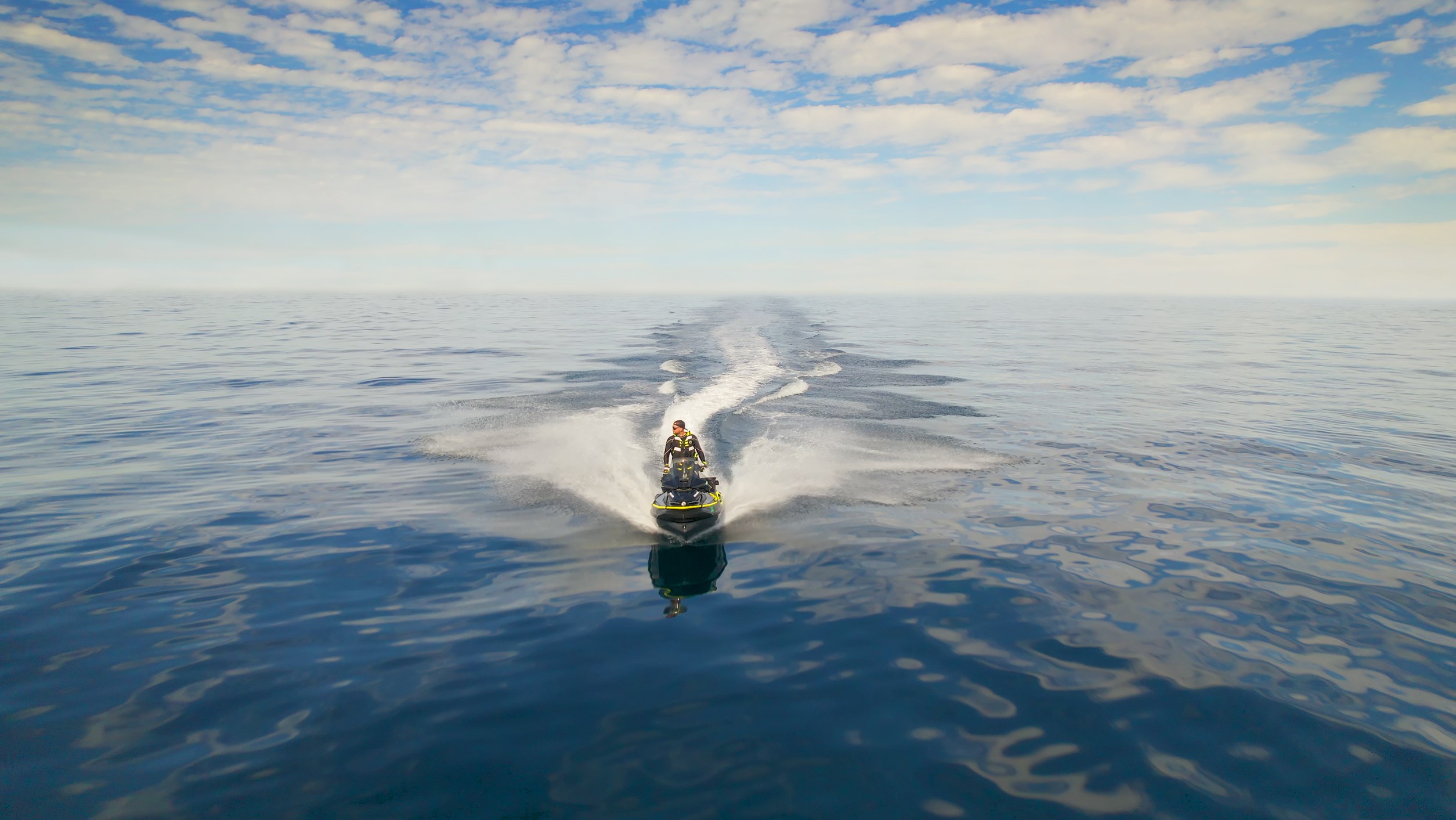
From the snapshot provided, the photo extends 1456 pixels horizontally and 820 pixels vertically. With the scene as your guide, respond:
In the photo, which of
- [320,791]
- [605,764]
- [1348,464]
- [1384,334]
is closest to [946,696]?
[605,764]

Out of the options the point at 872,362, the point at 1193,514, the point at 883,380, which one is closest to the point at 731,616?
the point at 1193,514

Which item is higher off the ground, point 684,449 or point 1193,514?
point 684,449

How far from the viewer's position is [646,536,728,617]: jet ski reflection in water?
1247cm

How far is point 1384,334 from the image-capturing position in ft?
283

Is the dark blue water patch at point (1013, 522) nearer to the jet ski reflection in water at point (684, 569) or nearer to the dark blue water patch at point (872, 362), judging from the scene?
the jet ski reflection in water at point (684, 569)

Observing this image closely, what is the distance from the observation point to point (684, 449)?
17281mm

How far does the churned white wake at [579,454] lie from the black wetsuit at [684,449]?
153cm

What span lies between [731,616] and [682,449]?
644 cm

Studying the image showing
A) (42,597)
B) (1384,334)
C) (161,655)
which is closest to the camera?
(161,655)

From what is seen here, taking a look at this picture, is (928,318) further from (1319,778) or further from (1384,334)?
(1319,778)

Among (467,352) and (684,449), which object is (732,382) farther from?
(467,352)

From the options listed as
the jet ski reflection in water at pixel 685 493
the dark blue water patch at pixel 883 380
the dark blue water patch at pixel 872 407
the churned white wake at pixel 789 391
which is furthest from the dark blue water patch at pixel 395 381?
the jet ski reflection in water at pixel 685 493

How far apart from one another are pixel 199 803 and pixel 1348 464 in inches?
1190

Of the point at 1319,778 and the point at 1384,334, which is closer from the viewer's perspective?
the point at 1319,778
